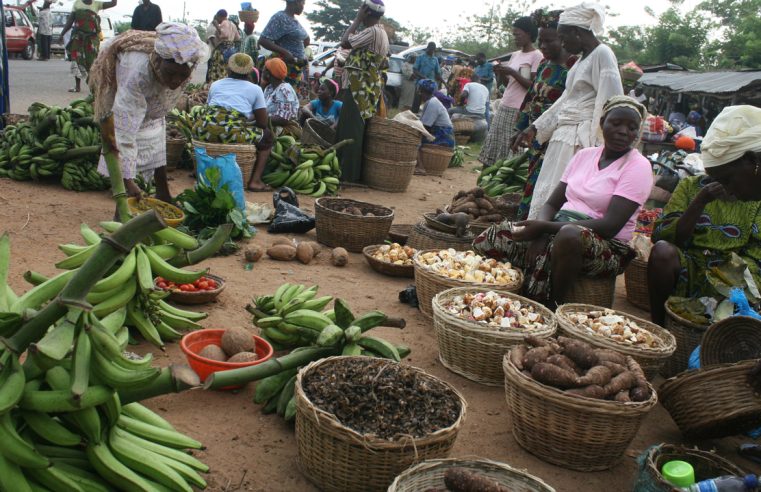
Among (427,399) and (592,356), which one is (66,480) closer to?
(427,399)

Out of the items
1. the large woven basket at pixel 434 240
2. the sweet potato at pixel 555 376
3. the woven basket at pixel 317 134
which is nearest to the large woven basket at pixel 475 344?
the sweet potato at pixel 555 376

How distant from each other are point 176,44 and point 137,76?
0.44 metres

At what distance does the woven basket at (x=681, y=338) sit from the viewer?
13.0 ft

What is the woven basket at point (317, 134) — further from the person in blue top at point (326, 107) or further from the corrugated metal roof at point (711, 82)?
the corrugated metal roof at point (711, 82)

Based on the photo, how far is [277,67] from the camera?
8664 mm

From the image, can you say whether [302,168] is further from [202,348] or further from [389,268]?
[202,348]

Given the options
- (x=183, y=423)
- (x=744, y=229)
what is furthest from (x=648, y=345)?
(x=183, y=423)

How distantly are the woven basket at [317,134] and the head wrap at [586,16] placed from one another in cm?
436

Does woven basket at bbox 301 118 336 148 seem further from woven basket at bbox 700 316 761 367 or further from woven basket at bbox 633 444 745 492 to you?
woven basket at bbox 633 444 745 492

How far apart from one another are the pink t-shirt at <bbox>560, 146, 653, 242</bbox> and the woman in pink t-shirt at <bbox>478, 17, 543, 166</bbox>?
3.76 meters

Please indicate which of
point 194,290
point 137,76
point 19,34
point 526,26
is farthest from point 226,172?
point 19,34

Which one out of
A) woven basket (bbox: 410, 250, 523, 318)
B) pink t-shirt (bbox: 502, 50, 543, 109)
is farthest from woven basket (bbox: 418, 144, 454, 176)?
woven basket (bbox: 410, 250, 523, 318)

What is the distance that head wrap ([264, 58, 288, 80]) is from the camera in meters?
8.64

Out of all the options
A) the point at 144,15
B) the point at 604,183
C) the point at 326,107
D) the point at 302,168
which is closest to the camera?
the point at 604,183
